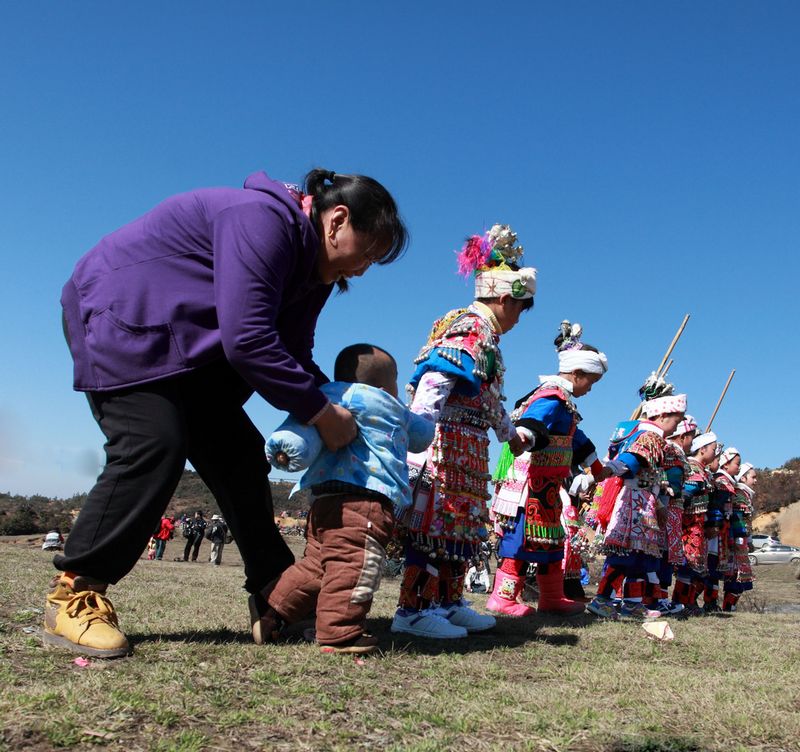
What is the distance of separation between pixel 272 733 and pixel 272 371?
1.19 m

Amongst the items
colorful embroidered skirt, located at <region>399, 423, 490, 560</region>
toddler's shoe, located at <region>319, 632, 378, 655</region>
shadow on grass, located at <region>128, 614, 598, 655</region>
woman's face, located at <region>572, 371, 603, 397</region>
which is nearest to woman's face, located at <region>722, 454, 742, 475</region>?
woman's face, located at <region>572, 371, 603, 397</region>

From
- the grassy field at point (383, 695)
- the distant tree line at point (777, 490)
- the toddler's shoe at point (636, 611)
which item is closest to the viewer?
the grassy field at point (383, 695)

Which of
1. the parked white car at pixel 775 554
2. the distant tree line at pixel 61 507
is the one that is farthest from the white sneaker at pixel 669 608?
the parked white car at pixel 775 554

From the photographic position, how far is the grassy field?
201 cm

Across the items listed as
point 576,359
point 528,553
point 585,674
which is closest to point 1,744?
point 585,674

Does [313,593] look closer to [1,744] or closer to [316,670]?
[316,670]

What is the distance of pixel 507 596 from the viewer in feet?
18.7

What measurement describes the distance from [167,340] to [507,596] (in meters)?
3.71

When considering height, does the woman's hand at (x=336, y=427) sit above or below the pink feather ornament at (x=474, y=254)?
below

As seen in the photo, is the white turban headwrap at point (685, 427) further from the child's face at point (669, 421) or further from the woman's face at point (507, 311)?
the woman's face at point (507, 311)

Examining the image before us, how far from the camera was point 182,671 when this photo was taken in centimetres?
253

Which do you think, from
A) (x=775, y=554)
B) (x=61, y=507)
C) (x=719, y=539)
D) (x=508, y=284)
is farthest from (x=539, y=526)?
(x=61, y=507)

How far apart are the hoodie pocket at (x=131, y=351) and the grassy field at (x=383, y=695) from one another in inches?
37.6

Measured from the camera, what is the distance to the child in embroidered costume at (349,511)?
302cm
